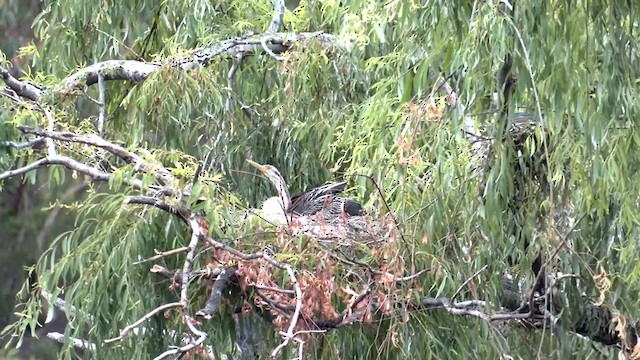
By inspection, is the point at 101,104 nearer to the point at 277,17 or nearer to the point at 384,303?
the point at 277,17

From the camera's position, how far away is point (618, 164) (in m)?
3.25

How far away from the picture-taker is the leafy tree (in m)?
3.11

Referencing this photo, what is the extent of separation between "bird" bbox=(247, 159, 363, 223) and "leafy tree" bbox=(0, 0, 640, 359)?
0.08 metres

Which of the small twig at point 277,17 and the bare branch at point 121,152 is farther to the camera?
the small twig at point 277,17

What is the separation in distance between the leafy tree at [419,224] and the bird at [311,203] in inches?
3.0

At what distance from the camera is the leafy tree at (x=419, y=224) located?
3109 millimetres

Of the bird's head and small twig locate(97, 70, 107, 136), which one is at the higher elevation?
small twig locate(97, 70, 107, 136)

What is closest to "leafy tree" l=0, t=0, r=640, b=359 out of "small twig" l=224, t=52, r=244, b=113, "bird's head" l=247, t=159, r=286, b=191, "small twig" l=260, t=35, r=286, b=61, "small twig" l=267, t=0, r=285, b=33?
"bird's head" l=247, t=159, r=286, b=191

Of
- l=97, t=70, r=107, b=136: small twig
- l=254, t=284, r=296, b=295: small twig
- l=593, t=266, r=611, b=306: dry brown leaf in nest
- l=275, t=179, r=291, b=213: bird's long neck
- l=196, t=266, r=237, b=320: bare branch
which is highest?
l=97, t=70, r=107, b=136: small twig

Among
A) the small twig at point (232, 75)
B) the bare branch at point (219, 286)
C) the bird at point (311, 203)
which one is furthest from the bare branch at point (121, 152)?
the small twig at point (232, 75)

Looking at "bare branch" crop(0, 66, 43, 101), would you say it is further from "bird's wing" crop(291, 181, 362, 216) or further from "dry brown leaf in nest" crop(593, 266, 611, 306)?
"dry brown leaf in nest" crop(593, 266, 611, 306)

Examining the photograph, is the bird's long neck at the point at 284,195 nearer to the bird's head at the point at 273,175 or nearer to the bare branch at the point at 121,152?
the bird's head at the point at 273,175

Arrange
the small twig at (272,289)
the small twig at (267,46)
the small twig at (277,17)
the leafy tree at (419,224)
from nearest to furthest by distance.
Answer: the small twig at (272,289)
the leafy tree at (419,224)
the small twig at (267,46)
the small twig at (277,17)

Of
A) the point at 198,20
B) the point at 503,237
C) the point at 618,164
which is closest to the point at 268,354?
the point at 503,237
